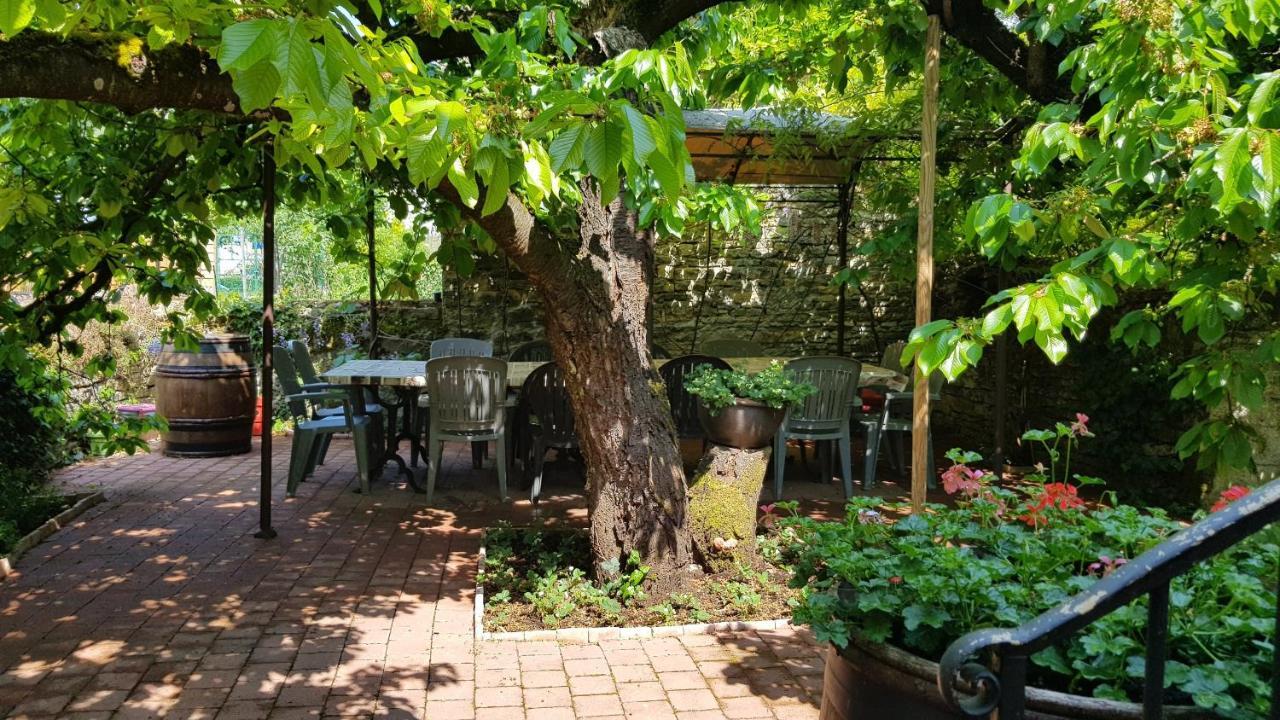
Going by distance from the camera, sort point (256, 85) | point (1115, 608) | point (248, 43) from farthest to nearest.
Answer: point (256, 85), point (248, 43), point (1115, 608)

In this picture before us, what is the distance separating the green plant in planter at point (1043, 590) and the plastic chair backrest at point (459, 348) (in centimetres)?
527

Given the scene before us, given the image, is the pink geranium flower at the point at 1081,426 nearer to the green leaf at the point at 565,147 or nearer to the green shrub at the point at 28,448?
the green leaf at the point at 565,147

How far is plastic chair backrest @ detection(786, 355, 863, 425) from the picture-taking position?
18.3 feet

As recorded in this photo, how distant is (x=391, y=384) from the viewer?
566cm

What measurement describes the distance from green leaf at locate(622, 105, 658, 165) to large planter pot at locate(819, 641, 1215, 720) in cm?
103

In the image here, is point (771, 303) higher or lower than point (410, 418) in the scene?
higher

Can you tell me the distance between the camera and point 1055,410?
22.0 ft

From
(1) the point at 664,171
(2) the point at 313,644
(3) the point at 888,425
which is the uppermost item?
(1) the point at 664,171

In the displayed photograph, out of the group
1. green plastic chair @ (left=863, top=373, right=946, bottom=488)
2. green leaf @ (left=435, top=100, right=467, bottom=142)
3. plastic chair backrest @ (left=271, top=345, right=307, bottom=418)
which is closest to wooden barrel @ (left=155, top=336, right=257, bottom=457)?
plastic chair backrest @ (left=271, top=345, right=307, bottom=418)

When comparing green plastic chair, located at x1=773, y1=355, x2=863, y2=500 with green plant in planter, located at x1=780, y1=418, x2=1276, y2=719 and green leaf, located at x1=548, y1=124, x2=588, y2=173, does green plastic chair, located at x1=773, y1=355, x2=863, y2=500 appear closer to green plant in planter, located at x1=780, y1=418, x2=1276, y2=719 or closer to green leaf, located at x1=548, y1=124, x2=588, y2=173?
green plant in planter, located at x1=780, y1=418, x2=1276, y2=719

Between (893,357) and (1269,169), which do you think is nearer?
(1269,169)

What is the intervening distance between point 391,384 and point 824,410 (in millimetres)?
2823

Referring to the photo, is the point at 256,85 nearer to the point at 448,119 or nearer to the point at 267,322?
the point at 448,119

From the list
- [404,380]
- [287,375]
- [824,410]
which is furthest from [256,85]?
[824,410]
